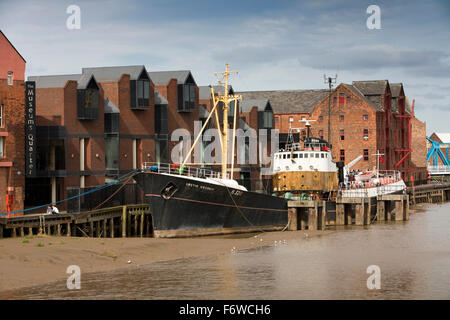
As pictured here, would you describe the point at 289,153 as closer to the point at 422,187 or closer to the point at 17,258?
the point at 17,258

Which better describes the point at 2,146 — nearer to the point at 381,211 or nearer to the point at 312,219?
the point at 312,219

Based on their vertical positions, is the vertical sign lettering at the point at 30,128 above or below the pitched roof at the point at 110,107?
below

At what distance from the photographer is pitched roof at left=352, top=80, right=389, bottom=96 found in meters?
99.9

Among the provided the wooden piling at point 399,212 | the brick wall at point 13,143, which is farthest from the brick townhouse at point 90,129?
the wooden piling at point 399,212

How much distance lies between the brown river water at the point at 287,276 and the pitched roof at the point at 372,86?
60046 millimetres

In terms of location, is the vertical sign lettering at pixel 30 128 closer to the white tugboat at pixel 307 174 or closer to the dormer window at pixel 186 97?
the white tugboat at pixel 307 174

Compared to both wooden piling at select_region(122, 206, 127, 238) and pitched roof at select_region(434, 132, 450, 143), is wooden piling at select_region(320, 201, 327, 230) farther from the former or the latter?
pitched roof at select_region(434, 132, 450, 143)

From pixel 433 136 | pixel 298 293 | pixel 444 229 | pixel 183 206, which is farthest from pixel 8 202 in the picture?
pixel 433 136

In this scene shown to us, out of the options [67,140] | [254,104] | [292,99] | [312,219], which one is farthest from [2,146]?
[292,99]

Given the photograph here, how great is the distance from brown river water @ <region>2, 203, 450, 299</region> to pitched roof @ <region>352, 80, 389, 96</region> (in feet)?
197

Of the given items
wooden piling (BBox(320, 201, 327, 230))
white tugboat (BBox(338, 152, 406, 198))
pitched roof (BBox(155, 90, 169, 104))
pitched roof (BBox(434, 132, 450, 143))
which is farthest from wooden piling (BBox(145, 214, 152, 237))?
pitched roof (BBox(434, 132, 450, 143))

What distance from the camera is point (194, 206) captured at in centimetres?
4278

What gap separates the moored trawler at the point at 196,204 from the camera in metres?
41.6
